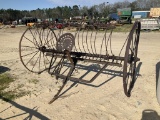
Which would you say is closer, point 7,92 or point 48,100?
point 48,100

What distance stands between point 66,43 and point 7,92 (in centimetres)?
182

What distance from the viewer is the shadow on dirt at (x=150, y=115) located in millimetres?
3314

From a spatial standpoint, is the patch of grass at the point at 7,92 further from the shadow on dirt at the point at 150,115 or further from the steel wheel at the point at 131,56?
the shadow on dirt at the point at 150,115

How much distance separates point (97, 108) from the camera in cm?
368

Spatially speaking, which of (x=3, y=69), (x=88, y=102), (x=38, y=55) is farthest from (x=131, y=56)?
(x=38, y=55)

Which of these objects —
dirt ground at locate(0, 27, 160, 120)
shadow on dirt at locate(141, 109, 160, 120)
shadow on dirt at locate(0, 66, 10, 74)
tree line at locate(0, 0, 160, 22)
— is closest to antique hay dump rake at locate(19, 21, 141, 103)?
dirt ground at locate(0, 27, 160, 120)

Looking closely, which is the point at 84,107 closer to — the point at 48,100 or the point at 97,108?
the point at 97,108

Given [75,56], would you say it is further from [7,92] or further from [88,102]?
[7,92]

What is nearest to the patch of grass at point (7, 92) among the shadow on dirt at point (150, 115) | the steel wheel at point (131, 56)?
the steel wheel at point (131, 56)

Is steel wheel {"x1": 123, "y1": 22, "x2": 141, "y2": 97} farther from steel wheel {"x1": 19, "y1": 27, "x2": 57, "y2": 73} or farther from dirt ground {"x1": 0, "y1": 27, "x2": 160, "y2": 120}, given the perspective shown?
steel wheel {"x1": 19, "y1": 27, "x2": 57, "y2": 73}

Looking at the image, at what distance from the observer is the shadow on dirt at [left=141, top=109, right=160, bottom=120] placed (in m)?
3.31

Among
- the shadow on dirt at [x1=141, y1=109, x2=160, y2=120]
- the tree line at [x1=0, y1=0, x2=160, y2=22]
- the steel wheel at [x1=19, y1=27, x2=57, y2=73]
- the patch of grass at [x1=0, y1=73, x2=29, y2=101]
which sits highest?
the tree line at [x1=0, y1=0, x2=160, y2=22]

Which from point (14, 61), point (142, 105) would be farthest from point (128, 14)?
point (142, 105)

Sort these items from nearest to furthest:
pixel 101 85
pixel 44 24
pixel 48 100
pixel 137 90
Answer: pixel 48 100 → pixel 137 90 → pixel 101 85 → pixel 44 24
